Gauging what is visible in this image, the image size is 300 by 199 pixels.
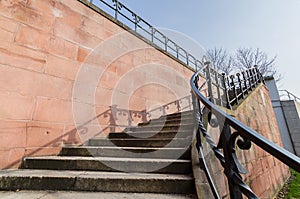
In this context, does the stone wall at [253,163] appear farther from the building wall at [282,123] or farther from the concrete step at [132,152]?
the building wall at [282,123]

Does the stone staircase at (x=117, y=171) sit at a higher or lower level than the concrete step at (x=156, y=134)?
lower

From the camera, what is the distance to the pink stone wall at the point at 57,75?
237cm

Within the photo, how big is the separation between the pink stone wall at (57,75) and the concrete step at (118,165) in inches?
21.5

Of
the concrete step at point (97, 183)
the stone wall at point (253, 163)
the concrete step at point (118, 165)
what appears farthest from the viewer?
the stone wall at point (253, 163)

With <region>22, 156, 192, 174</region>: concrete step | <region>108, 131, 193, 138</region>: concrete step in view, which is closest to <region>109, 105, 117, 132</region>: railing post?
<region>108, 131, 193, 138</region>: concrete step

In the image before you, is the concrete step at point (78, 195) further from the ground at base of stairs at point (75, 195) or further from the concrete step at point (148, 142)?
the concrete step at point (148, 142)

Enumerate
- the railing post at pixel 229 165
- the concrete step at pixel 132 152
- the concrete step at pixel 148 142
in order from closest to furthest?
1. the railing post at pixel 229 165
2. the concrete step at pixel 132 152
3. the concrete step at pixel 148 142

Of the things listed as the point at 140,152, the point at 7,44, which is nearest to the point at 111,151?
the point at 140,152

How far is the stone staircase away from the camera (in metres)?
1.59

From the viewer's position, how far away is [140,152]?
2283mm

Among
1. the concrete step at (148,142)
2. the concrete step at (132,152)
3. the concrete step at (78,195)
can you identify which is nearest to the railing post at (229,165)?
the concrete step at (78,195)

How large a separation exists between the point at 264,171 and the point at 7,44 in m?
5.37

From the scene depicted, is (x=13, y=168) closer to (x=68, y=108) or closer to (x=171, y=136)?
(x=68, y=108)

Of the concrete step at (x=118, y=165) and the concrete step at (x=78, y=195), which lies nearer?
the concrete step at (x=78, y=195)
